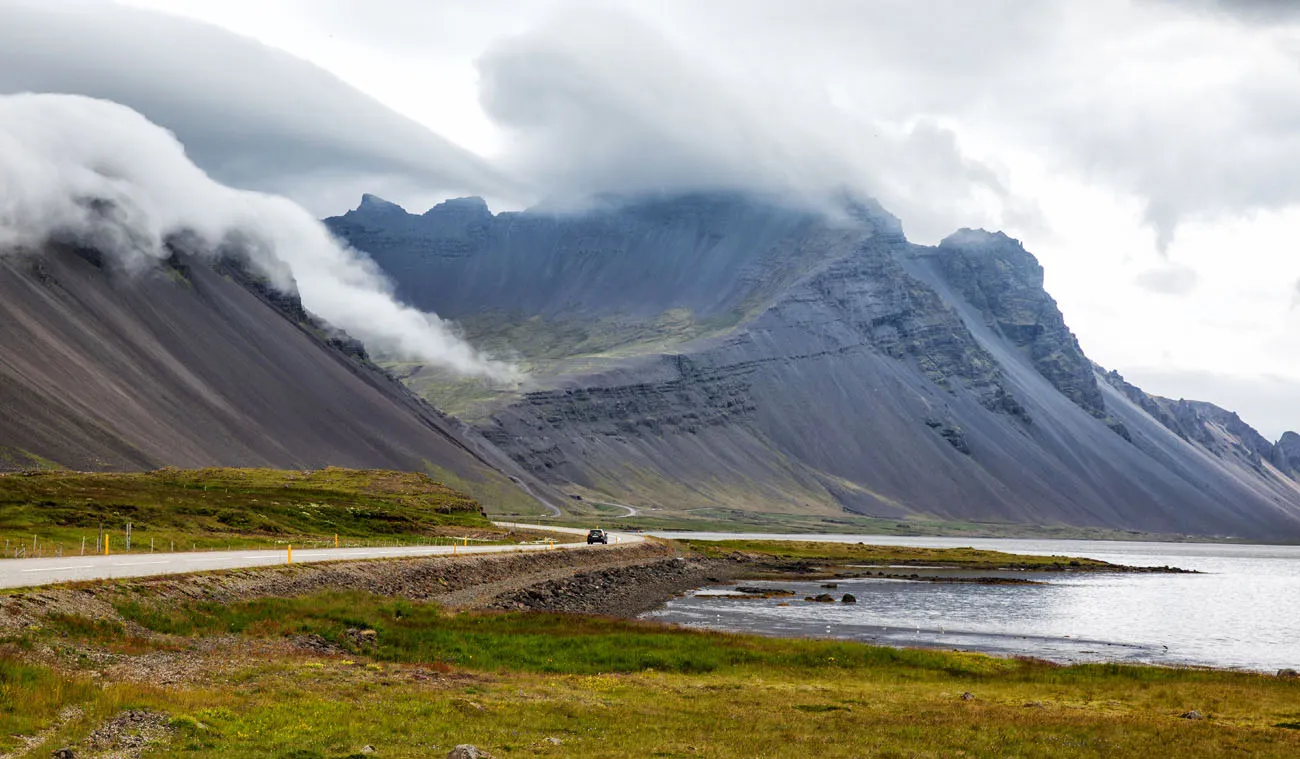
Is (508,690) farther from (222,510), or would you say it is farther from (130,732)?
(222,510)

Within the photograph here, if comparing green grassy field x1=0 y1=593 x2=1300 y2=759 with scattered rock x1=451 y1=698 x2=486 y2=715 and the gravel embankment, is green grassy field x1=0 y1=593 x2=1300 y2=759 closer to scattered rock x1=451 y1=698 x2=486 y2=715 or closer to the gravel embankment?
scattered rock x1=451 y1=698 x2=486 y2=715

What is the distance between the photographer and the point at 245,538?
8938 cm

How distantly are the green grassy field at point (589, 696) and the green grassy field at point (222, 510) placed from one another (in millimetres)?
29937

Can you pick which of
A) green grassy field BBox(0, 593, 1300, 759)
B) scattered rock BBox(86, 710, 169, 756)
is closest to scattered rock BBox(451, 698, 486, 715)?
green grassy field BBox(0, 593, 1300, 759)

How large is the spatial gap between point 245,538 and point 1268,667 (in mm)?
73459

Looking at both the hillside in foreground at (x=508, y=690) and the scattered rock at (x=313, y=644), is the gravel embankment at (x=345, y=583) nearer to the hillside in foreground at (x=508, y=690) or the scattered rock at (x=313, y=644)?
the hillside in foreground at (x=508, y=690)

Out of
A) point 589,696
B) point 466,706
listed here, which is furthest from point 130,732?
point 589,696

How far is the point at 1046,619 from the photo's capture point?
9588 centimetres

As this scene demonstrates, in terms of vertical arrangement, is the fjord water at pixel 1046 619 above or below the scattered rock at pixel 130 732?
below

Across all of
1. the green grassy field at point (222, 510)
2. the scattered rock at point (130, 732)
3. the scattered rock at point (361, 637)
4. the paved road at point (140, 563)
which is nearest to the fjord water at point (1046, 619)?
the paved road at point (140, 563)

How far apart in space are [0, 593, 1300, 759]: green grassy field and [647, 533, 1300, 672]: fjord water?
17.2 m

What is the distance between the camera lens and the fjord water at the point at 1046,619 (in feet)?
236

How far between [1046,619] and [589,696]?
70.3m

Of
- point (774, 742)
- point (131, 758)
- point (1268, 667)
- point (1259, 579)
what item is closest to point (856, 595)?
point (1268, 667)
